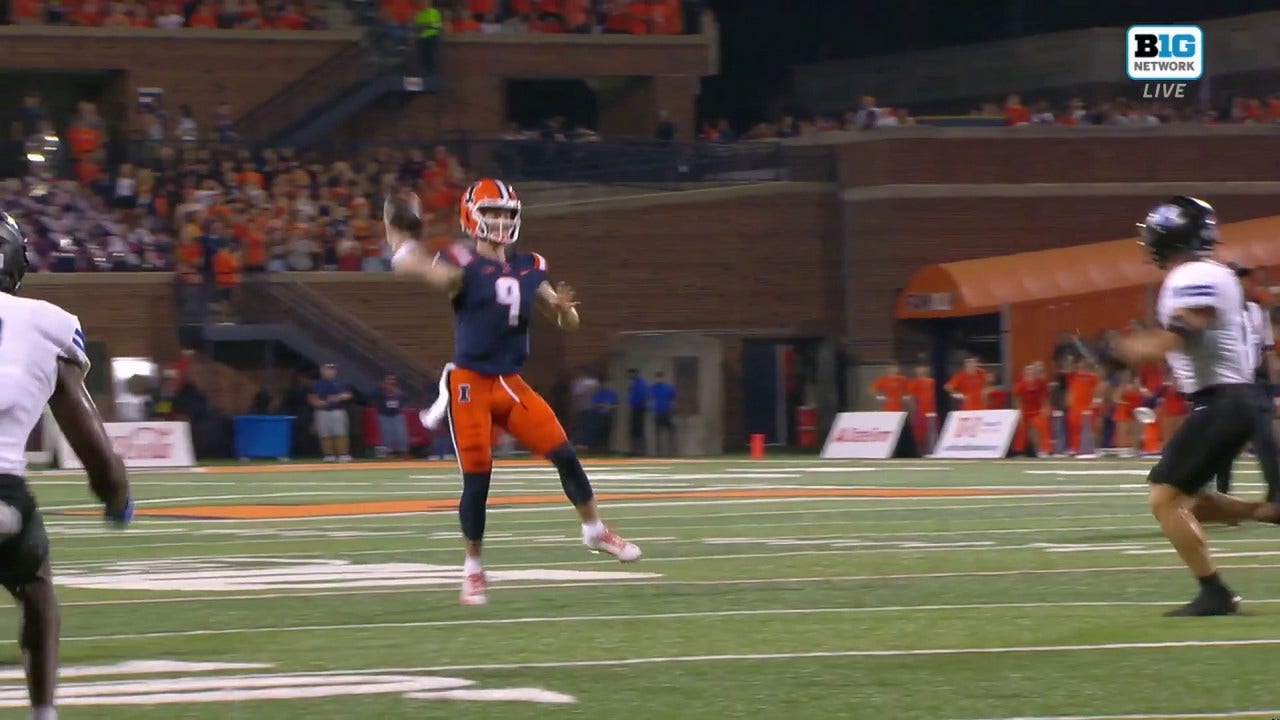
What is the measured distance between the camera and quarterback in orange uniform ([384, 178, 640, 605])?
1156 cm

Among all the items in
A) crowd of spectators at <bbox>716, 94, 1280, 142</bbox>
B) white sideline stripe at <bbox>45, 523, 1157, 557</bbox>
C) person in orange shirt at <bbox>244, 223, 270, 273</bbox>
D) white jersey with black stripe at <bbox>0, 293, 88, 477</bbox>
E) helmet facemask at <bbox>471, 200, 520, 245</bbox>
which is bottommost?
white sideline stripe at <bbox>45, 523, 1157, 557</bbox>

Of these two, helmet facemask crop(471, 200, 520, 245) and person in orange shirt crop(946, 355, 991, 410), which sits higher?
helmet facemask crop(471, 200, 520, 245)

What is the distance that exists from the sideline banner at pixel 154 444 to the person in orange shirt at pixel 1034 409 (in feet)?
38.2

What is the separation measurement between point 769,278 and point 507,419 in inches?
1272

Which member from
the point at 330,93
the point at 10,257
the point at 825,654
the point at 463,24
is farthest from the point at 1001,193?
the point at 10,257

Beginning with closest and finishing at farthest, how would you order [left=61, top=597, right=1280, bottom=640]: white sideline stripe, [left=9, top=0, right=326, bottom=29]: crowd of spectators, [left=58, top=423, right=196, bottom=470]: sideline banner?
[left=61, top=597, right=1280, bottom=640]: white sideline stripe
[left=58, top=423, right=196, bottom=470]: sideline banner
[left=9, top=0, right=326, bottom=29]: crowd of spectators

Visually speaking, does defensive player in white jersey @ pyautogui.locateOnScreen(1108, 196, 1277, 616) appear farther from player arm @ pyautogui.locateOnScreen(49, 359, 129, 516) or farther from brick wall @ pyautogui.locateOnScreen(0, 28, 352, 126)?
brick wall @ pyautogui.locateOnScreen(0, 28, 352, 126)

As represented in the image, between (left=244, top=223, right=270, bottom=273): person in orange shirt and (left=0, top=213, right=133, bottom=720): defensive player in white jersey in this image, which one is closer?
(left=0, top=213, right=133, bottom=720): defensive player in white jersey

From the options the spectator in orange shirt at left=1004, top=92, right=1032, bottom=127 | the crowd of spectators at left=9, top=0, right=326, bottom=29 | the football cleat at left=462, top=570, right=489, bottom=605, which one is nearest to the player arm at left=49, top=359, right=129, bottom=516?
the football cleat at left=462, top=570, right=489, bottom=605

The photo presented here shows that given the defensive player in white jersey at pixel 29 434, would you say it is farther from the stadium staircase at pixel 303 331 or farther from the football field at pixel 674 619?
the stadium staircase at pixel 303 331

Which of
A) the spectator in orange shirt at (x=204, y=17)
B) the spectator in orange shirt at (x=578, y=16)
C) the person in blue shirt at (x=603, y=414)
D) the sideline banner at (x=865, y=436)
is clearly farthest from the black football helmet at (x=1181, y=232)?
the spectator in orange shirt at (x=578, y=16)

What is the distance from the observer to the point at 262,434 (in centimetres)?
3744

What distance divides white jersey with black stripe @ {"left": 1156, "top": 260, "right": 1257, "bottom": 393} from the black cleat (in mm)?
896

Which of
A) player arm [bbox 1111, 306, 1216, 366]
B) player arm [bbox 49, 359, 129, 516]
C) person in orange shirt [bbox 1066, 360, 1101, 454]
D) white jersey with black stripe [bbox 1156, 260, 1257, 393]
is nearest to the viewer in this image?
player arm [bbox 49, 359, 129, 516]
